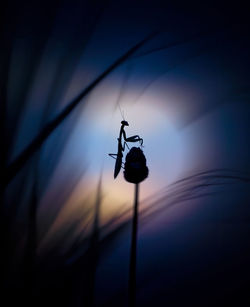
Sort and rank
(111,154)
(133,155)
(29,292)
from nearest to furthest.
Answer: (133,155) → (111,154) → (29,292)

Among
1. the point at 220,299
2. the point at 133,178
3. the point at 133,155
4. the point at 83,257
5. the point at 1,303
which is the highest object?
the point at 133,155

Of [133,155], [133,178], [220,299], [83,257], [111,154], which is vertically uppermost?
[111,154]

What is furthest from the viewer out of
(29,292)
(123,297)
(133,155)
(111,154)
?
(123,297)

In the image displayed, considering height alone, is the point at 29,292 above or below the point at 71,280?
below

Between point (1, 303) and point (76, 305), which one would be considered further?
point (76, 305)

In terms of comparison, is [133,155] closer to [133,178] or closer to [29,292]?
[133,178]

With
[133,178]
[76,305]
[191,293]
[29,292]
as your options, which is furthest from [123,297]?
[133,178]

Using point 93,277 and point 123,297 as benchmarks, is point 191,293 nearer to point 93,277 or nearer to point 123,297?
point 123,297

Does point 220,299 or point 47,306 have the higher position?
point 220,299

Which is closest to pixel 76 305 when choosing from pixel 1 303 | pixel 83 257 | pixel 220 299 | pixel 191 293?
pixel 83 257
